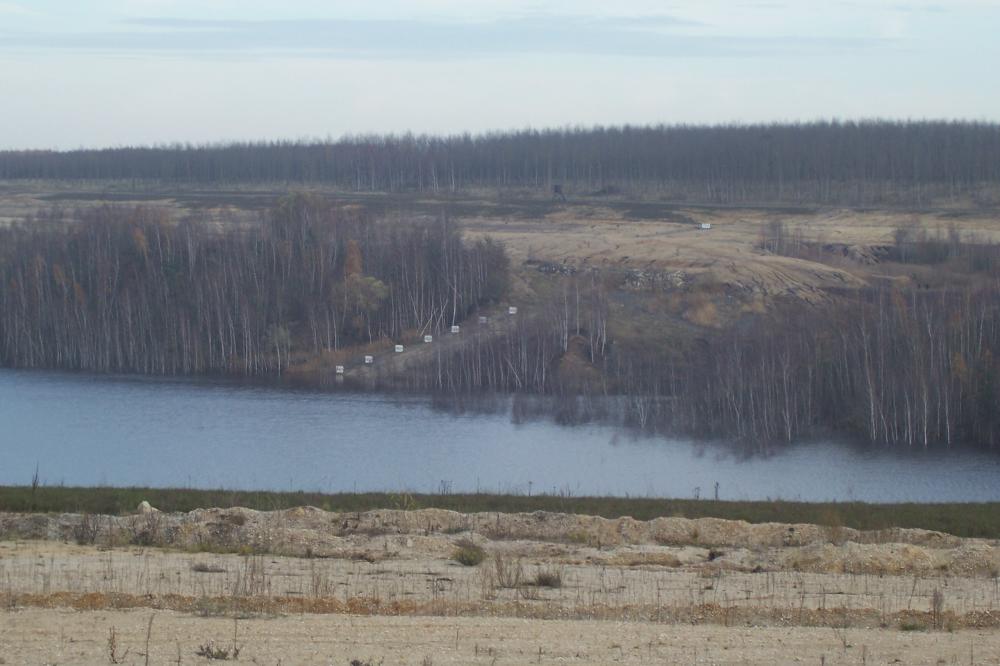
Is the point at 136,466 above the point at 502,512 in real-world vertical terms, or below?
below

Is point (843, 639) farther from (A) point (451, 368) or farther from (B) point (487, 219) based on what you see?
(B) point (487, 219)

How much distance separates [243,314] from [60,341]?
784 cm

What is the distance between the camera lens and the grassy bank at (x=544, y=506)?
18.1m

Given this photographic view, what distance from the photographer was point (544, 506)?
1908cm

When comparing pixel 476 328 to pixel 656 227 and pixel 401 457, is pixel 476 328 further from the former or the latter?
pixel 656 227

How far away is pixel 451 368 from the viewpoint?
43562 mm

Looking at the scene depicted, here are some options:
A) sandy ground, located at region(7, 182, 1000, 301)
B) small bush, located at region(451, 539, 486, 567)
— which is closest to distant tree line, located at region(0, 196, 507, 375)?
sandy ground, located at region(7, 182, 1000, 301)

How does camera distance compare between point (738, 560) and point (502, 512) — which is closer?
point (738, 560)

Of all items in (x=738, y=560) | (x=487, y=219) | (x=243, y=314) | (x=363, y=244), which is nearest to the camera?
(x=738, y=560)

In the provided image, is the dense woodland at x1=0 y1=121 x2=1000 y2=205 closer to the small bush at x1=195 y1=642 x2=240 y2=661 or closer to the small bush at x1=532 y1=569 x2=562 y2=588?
the small bush at x1=532 y1=569 x2=562 y2=588

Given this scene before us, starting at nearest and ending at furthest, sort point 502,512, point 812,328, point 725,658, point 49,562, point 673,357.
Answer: point 725,658, point 49,562, point 502,512, point 812,328, point 673,357

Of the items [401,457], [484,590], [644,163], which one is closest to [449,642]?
[484,590]

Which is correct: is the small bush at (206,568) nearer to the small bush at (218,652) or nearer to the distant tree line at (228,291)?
the small bush at (218,652)

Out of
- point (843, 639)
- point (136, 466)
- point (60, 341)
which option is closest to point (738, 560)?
point (843, 639)
